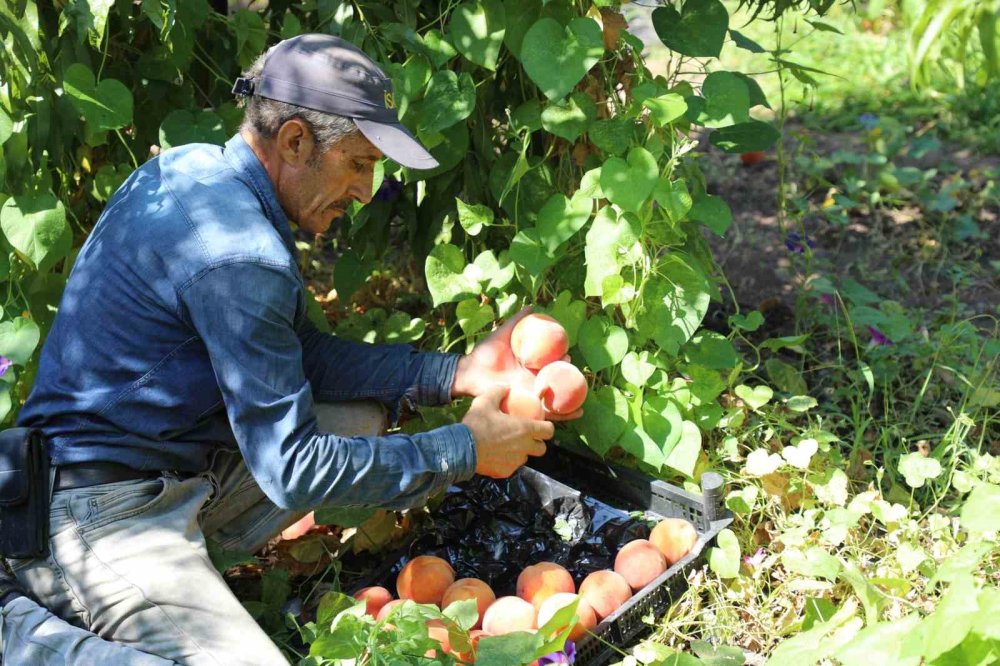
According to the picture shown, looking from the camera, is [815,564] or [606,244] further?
[606,244]

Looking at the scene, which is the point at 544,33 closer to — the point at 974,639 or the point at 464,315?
the point at 464,315

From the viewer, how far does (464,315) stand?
236 cm

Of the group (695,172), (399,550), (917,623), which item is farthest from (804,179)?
(917,623)

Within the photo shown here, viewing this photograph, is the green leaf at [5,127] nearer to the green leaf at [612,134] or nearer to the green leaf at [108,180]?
the green leaf at [108,180]

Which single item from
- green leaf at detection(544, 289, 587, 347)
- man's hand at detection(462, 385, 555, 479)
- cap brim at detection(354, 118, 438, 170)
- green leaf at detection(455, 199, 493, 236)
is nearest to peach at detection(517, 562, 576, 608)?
man's hand at detection(462, 385, 555, 479)

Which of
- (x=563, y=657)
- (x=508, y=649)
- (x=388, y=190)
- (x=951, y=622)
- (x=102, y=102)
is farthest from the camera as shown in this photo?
(x=388, y=190)

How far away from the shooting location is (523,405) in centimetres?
215

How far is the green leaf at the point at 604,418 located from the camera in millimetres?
2293

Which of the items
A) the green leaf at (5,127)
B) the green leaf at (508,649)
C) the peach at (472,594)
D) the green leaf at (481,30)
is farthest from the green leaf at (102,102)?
the green leaf at (508,649)

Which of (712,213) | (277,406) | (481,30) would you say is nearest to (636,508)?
(712,213)

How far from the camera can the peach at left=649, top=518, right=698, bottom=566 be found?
7.17 ft

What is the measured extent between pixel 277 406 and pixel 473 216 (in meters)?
0.69

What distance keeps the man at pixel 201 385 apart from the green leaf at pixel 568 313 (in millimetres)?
326

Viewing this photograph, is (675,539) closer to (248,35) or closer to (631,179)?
(631,179)
